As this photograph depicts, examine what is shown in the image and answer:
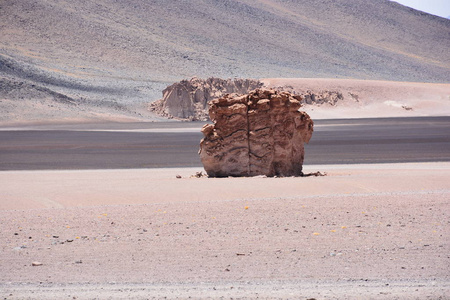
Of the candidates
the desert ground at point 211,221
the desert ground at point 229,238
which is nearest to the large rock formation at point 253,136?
the desert ground at point 211,221

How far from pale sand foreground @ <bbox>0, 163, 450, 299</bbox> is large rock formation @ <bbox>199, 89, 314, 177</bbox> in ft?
4.49

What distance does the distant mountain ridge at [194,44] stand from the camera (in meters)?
78.0

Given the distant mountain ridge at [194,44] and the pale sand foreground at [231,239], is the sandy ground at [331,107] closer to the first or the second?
the distant mountain ridge at [194,44]

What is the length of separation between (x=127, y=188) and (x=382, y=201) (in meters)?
4.70

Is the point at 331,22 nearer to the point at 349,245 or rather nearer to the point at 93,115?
the point at 93,115

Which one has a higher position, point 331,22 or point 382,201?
point 331,22

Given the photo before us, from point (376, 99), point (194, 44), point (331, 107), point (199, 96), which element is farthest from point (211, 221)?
point (194, 44)

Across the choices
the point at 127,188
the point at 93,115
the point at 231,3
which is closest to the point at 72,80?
the point at 93,115

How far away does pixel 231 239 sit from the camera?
7824mm

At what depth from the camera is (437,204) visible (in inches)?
392

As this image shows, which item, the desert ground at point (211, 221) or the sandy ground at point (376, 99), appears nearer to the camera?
the desert ground at point (211, 221)

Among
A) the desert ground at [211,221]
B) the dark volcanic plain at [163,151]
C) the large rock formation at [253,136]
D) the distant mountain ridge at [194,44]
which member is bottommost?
the dark volcanic plain at [163,151]

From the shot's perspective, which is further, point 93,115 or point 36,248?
point 93,115

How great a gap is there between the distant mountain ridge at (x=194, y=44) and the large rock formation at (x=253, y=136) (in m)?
49.2
